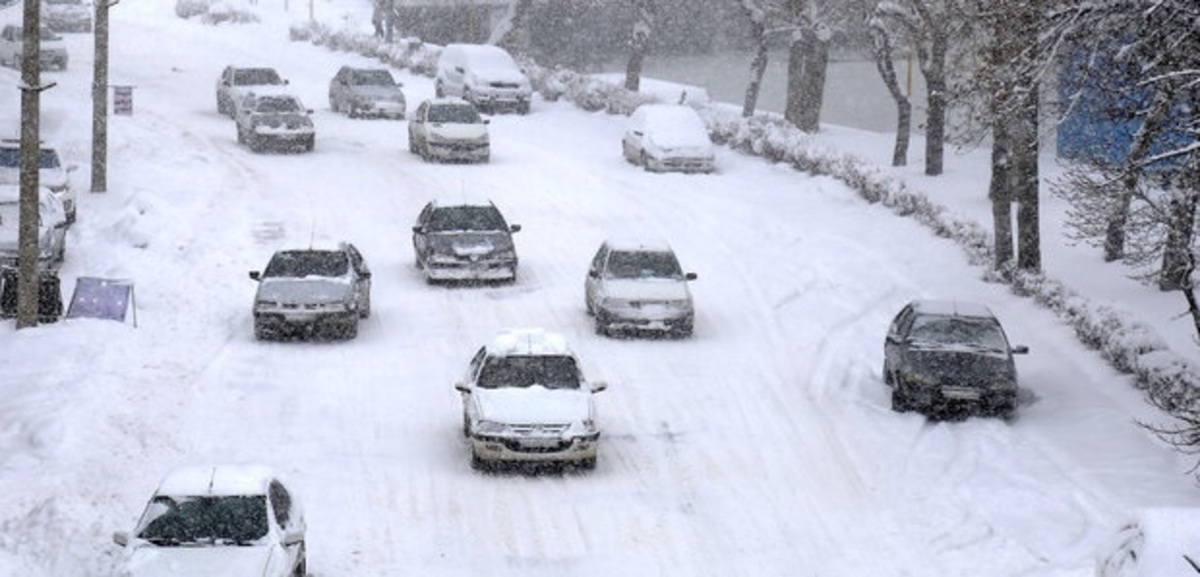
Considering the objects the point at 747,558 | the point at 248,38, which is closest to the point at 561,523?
the point at 747,558

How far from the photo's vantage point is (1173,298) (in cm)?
2922

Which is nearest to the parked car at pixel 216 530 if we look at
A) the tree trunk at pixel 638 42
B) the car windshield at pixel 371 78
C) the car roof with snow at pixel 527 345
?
the car roof with snow at pixel 527 345

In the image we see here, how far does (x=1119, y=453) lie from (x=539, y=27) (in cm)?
6040

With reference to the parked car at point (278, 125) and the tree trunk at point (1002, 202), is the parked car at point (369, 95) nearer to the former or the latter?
the parked car at point (278, 125)

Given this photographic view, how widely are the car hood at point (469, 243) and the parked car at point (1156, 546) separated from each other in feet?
60.7

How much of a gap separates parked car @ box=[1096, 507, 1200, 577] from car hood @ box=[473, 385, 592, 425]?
26.6 ft

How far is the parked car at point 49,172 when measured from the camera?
35500 millimetres

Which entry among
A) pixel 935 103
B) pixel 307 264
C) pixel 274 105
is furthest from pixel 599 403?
pixel 274 105

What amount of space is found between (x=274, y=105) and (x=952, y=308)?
24.5 metres

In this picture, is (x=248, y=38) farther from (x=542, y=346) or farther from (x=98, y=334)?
(x=542, y=346)

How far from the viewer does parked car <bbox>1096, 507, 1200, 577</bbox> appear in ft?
45.6

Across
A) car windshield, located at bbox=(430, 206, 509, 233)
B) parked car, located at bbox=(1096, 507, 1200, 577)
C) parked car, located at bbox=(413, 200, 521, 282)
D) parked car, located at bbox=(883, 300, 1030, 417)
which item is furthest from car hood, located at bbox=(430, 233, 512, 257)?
parked car, located at bbox=(1096, 507, 1200, 577)

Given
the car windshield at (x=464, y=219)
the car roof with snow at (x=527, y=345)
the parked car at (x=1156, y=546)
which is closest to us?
the parked car at (x=1156, y=546)

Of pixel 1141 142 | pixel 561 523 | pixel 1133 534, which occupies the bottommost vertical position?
pixel 561 523
